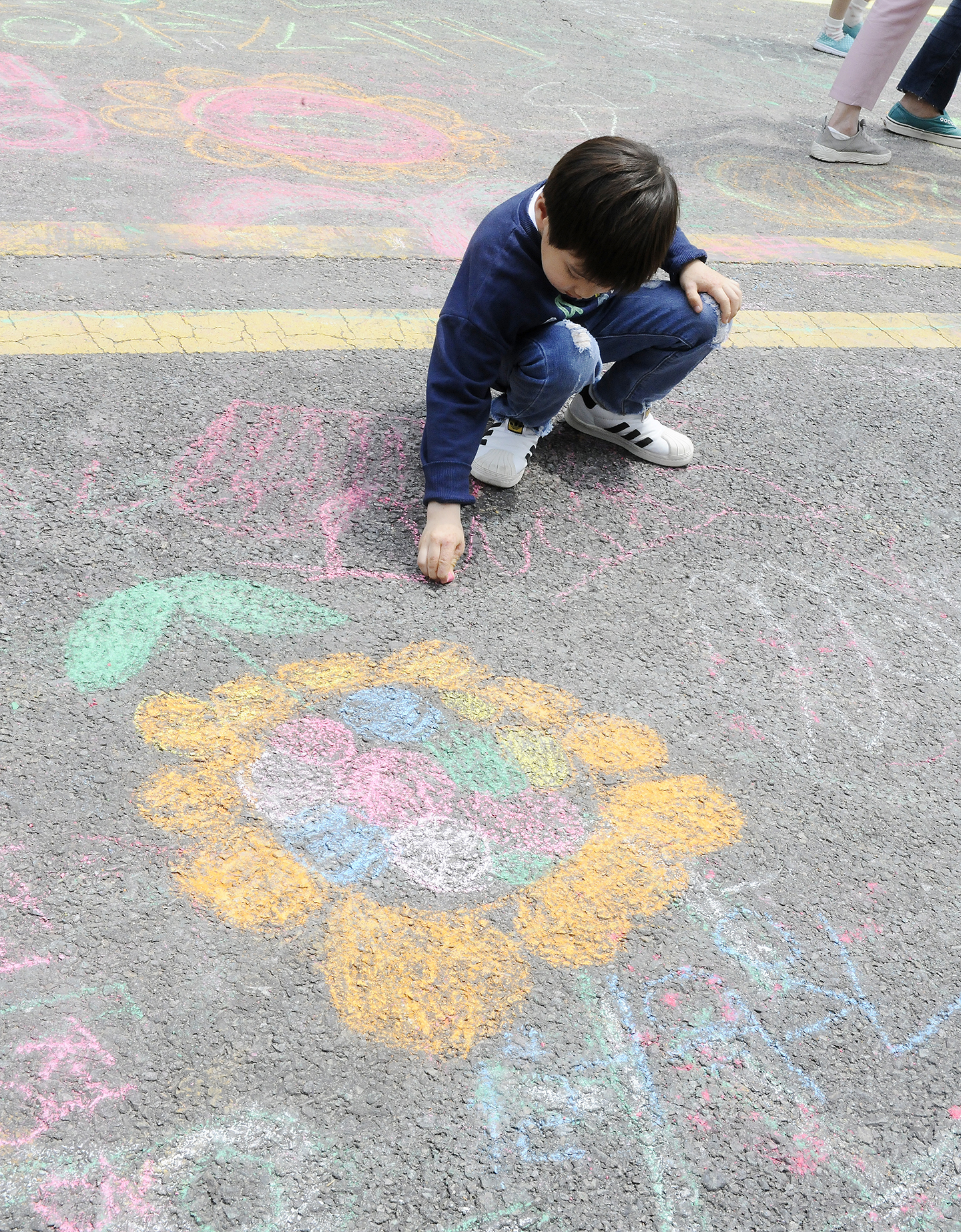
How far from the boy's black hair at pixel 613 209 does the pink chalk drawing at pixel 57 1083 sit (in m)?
1.59

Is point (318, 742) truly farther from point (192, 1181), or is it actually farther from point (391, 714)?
point (192, 1181)

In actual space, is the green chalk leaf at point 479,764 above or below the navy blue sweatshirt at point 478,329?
below

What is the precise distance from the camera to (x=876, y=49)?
15.9 ft

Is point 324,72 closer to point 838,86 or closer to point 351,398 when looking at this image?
point 838,86

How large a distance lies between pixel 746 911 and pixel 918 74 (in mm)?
5554

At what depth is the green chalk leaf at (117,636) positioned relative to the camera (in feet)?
6.20

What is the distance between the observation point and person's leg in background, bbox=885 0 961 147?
18.1 feet

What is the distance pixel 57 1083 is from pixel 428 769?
2.44 ft

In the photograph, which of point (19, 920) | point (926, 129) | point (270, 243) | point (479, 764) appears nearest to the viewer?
point (19, 920)

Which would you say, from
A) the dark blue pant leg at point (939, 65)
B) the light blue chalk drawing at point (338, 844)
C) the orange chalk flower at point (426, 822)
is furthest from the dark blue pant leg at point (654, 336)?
the dark blue pant leg at point (939, 65)

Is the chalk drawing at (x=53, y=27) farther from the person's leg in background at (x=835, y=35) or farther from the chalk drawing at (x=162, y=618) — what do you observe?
the person's leg in background at (x=835, y=35)

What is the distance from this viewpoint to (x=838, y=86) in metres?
5.06

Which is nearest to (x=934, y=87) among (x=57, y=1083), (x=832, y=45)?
(x=832, y=45)

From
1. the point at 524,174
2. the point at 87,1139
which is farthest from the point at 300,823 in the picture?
the point at 524,174
